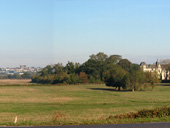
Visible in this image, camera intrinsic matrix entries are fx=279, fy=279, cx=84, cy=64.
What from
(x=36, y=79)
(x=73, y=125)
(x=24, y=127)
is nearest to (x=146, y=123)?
(x=73, y=125)

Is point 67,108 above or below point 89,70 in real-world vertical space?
below

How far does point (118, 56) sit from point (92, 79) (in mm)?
31217

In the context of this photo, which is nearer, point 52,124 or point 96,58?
point 52,124

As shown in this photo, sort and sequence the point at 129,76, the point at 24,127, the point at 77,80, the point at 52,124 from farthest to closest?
the point at 77,80 < the point at 129,76 < the point at 52,124 < the point at 24,127

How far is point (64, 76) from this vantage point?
385 ft

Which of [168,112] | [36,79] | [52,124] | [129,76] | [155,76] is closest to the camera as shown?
[52,124]

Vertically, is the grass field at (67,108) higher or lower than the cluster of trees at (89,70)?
lower

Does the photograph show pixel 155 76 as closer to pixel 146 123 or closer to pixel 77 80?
pixel 77 80

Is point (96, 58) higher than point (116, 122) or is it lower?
higher

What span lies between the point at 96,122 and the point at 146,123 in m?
2.38

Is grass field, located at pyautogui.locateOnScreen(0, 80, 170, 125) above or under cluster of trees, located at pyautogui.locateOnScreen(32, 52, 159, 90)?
under

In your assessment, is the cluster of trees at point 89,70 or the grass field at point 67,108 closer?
the grass field at point 67,108

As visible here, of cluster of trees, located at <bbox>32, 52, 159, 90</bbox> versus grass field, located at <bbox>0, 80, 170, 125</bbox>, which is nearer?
grass field, located at <bbox>0, 80, 170, 125</bbox>

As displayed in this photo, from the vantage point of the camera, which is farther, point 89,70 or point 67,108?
point 89,70
